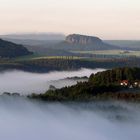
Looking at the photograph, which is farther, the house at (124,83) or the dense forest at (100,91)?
the house at (124,83)

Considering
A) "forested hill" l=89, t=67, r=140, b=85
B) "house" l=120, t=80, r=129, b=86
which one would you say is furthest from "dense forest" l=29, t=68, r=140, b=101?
"house" l=120, t=80, r=129, b=86

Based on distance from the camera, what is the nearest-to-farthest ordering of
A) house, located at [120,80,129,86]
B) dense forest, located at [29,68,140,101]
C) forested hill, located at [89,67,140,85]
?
1. dense forest, located at [29,68,140,101]
2. house, located at [120,80,129,86]
3. forested hill, located at [89,67,140,85]

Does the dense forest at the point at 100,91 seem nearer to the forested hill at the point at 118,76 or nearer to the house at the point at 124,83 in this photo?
the forested hill at the point at 118,76

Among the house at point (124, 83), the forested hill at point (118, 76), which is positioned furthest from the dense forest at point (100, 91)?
the house at point (124, 83)

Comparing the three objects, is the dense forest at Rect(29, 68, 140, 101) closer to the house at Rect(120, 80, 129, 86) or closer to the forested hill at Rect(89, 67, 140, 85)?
the forested hill at Rect(89, 67, 140, 85)

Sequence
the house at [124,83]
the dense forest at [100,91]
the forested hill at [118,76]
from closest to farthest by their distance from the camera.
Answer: the dense forest at [100,91]
the house at [124,83]
the forested hill at [118,76]

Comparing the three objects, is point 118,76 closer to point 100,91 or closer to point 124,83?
point 124,83

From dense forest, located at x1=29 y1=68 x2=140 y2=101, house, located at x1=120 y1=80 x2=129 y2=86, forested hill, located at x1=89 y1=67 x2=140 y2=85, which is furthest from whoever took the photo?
forested hill, located at x1=89 y1=67 x2=140 y2=85

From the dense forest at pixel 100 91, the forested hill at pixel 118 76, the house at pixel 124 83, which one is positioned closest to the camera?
the dense forest at pixel 100 91

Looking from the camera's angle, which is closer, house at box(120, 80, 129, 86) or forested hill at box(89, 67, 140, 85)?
house at box(120, 80, 129, 86)
